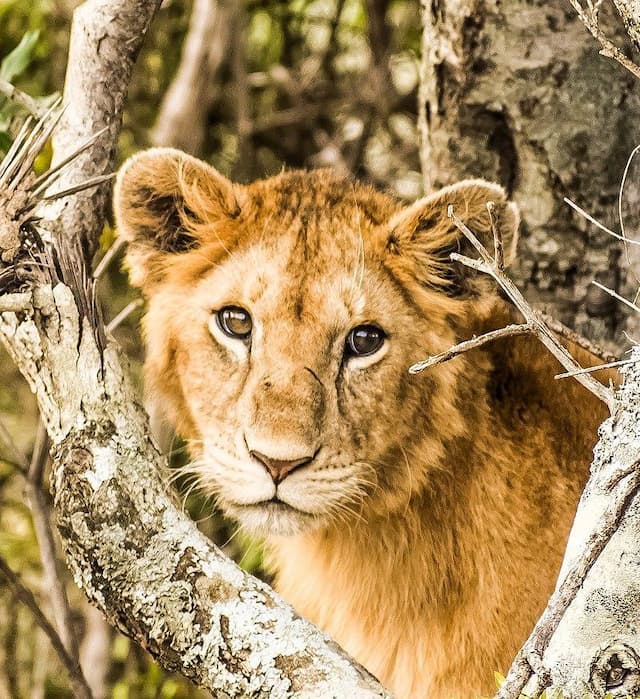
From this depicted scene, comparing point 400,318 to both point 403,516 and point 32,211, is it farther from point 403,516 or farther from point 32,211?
point 32,211

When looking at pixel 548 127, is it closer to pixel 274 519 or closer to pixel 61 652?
pixel 274 519

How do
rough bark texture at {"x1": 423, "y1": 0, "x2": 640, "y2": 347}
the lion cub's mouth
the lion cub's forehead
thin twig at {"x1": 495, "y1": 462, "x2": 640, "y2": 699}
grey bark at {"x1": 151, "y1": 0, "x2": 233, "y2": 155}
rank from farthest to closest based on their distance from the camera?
grey bark at {"x1": 151, "y1": 0, "x2": 233, "y2": 155} → rough bark texture at {"x1": 423, "y1": 0, "x2": 640, "y2": 347} → the lion cub's forehead → the lion cub's mouth → thin twig at {"x1": 495, "y1": 462, "x2": 640, "y2": 699}

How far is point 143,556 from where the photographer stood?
225 cm

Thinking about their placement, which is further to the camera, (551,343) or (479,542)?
(479,542)

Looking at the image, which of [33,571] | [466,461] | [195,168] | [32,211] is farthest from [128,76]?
[33,571]

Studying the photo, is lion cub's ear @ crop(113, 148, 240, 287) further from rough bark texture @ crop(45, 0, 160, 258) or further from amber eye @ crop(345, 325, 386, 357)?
amber eye @ crop(345, 325, 386, 357)

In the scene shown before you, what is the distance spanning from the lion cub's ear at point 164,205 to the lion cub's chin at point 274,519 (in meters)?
0.78

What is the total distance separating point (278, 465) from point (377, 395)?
1.26 ft

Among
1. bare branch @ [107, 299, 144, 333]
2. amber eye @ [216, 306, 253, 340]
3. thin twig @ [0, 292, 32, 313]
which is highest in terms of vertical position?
amber eye @ [216, 306, 253, 340]

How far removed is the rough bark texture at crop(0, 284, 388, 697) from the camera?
6.95ft

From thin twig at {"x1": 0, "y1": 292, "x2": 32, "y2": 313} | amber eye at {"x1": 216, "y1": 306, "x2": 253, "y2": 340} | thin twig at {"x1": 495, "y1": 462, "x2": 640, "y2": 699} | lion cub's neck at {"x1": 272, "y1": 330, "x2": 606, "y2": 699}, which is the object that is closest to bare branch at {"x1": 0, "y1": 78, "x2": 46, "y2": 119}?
amber eye at {"x1": 216, "y1": 306, "x2": 253, "y2": 340}

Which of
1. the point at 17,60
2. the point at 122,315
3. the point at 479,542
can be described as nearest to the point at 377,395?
the point at 479,542

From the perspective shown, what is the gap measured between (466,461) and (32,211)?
1.48m

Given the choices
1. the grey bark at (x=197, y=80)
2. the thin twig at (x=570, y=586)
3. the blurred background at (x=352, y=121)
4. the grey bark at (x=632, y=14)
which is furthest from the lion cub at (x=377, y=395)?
the grey bark at (x=197, y=80)
